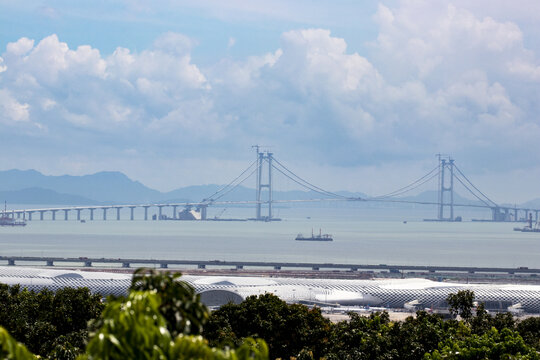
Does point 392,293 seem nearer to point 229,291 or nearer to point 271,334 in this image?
point 229,291

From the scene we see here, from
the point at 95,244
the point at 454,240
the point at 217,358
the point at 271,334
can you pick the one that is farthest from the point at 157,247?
the point at 217,358

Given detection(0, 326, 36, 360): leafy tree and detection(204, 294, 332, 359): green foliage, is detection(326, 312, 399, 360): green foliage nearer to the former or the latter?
detection(204, 294, 332, 359): green foliage

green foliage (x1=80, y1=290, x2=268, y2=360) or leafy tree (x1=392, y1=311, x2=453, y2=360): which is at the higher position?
green foliage (x1=80, y1=290, x2=268, y2=360)

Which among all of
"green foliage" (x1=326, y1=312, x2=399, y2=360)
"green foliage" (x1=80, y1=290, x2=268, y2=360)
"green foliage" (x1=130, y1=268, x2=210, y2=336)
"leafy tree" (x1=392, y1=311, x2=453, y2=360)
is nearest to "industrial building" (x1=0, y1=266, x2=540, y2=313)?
"green foliage" (x1=326, y1=312, x2=399, y2=360)

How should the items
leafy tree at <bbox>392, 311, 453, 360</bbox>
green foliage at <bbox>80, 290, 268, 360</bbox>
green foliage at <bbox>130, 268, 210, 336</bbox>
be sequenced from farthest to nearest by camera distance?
1. leafy tree at <bbox>392, 311, 453, 360</bbox>
2. green foliage at <bbox>130, 268, 210, 336</bbox>
3. green foliage at <bbox>80, 290, 268, 360</bbox>

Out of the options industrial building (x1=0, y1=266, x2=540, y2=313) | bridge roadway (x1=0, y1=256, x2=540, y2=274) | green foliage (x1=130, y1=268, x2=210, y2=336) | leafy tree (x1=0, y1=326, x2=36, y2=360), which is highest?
green foliage (x1=130, y1=268, x2=210, y2=336)

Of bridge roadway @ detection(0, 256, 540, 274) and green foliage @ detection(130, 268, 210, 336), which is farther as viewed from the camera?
bridge roadway @ detection(0, 256, 540, 274)
